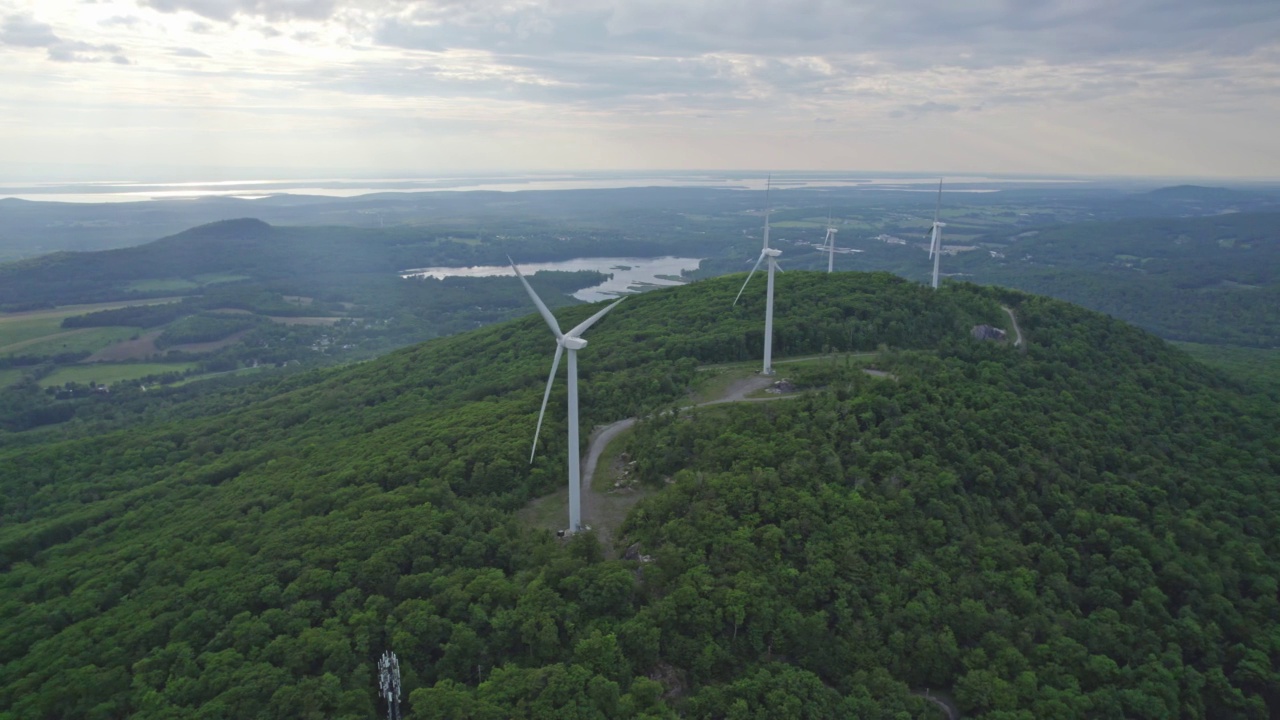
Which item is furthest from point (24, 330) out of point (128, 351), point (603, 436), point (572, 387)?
point (572, 387)

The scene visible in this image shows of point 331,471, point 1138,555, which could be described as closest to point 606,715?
point 331,471

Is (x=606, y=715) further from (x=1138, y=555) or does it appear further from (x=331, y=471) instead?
(x=1138, y=555)

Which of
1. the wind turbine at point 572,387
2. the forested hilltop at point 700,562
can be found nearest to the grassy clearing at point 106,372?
the forested hilltop at point 700,562

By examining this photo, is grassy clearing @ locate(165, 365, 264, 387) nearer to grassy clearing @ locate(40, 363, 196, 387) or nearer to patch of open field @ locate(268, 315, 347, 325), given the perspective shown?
grassy clearing @ locate(40, 363, 196, 387)

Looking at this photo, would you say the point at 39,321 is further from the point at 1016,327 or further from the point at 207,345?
the point at 1016,327

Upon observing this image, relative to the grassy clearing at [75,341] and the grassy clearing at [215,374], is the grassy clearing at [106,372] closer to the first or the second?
the grassy clearing at [215,374]
